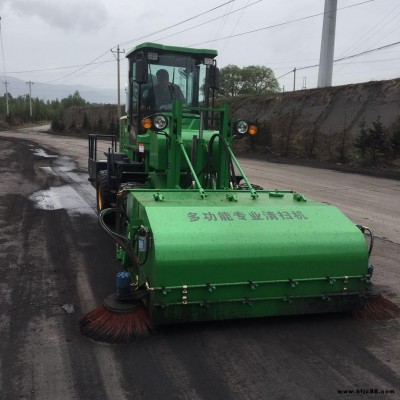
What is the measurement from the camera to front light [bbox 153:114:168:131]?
18.5ft

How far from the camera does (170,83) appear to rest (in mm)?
7219

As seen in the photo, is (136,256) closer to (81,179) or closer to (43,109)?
(81,179)

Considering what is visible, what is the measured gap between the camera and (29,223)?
8.12 m

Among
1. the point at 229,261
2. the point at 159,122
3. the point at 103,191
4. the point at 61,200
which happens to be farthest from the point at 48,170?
the point at 229,261

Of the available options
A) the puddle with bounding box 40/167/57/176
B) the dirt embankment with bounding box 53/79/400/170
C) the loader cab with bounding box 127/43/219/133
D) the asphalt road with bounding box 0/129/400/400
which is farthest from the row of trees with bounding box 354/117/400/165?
the asphalt road with bounding box 0/129/400/400

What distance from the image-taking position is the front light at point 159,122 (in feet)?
18.5

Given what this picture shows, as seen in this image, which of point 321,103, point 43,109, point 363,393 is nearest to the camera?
point 363,393

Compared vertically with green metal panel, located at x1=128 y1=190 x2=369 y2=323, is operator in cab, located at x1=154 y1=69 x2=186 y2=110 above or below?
above

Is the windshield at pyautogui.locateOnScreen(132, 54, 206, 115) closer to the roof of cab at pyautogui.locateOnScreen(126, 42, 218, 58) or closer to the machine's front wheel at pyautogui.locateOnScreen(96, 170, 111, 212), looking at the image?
the roof of cab at pyautogui.locateOnScreen(126, 42, 218, 58)

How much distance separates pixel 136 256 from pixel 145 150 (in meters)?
2.91

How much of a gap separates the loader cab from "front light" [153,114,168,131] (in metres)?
1.46

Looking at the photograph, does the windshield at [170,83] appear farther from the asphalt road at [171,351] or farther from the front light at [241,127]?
the asphalt road at [171,351]

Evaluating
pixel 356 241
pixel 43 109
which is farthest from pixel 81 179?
pixel 43 109

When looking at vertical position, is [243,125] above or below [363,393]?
above
